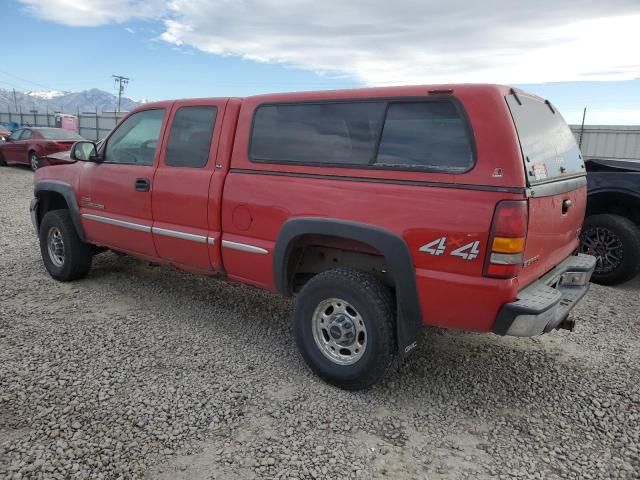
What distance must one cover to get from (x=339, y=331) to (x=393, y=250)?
715 millimetres

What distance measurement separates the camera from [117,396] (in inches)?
118

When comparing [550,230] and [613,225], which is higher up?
[550,230]

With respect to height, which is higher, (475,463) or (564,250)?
(564,250)

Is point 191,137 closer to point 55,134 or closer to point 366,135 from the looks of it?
A: point 366,135

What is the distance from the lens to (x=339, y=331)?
3139 mm

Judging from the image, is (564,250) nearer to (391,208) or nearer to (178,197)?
(391,208)

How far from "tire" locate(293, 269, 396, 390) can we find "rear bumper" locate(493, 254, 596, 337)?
2.23 ft

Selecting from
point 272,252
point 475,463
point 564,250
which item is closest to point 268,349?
point 272,252

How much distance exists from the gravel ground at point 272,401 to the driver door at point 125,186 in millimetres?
665

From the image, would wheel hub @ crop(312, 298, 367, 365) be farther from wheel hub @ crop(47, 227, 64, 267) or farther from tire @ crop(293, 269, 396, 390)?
wheel hub @ crop(47, 227, 64, 267)

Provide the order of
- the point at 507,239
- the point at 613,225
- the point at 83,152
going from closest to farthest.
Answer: the point at 507,239
the point at 83,152
the point at 613,225

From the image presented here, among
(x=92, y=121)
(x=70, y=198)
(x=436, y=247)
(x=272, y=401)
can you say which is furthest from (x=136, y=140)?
(x=92, y=121)

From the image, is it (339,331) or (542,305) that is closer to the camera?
(542,305)

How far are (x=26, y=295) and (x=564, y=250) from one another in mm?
4791
